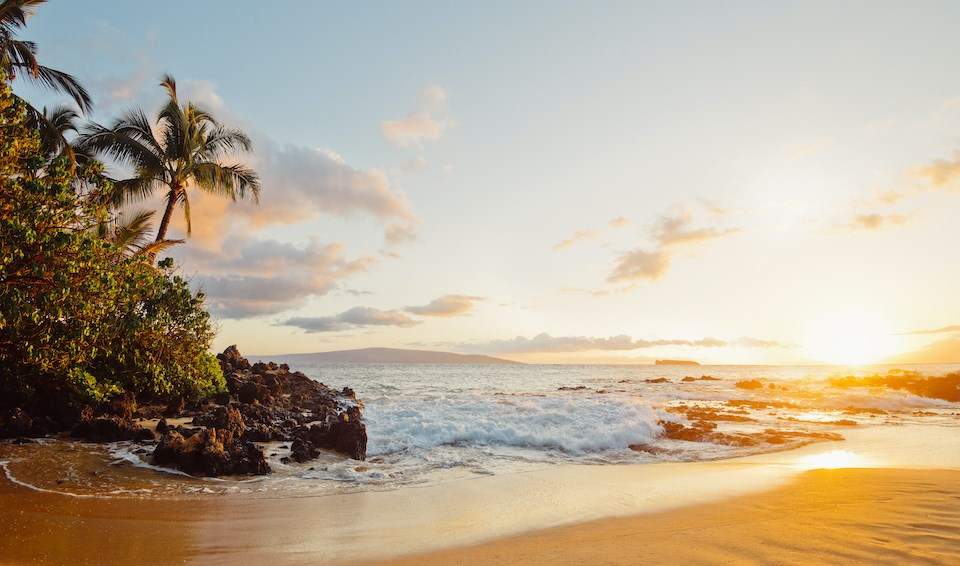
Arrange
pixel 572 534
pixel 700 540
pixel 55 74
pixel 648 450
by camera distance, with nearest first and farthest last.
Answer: pixel 700 540
pixel 572 534
pixel 648 450
pixel 55 74

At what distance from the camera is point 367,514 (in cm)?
785

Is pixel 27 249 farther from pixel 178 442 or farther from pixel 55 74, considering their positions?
pixel 55 74

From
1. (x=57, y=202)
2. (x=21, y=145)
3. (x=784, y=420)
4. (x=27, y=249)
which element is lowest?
(x=784, y=420)

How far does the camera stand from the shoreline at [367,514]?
5.95 meters

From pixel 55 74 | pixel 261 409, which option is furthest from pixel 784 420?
pixel 55 74

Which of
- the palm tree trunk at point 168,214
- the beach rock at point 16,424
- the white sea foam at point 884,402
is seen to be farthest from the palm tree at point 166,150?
the white sea foam at point 884,402

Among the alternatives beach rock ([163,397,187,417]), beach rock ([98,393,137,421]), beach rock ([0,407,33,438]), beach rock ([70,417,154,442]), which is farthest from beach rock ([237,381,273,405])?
beach rock ([0,407,33,438])

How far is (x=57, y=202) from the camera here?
10.2 m

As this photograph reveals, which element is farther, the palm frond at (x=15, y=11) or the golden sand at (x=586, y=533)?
the palm frond at (x=15, y=11)

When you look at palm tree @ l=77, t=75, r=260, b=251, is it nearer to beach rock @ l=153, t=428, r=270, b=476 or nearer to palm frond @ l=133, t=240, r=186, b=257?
palm frond @ l=133, t=240, r=186, b=257

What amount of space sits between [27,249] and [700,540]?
1284 cm

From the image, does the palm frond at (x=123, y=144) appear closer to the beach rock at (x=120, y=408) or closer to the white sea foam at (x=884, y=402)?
the beach rock at (x=120, y=408)

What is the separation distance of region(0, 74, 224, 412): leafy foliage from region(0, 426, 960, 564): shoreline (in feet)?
10.2

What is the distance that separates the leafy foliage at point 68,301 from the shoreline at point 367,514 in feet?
10.2
